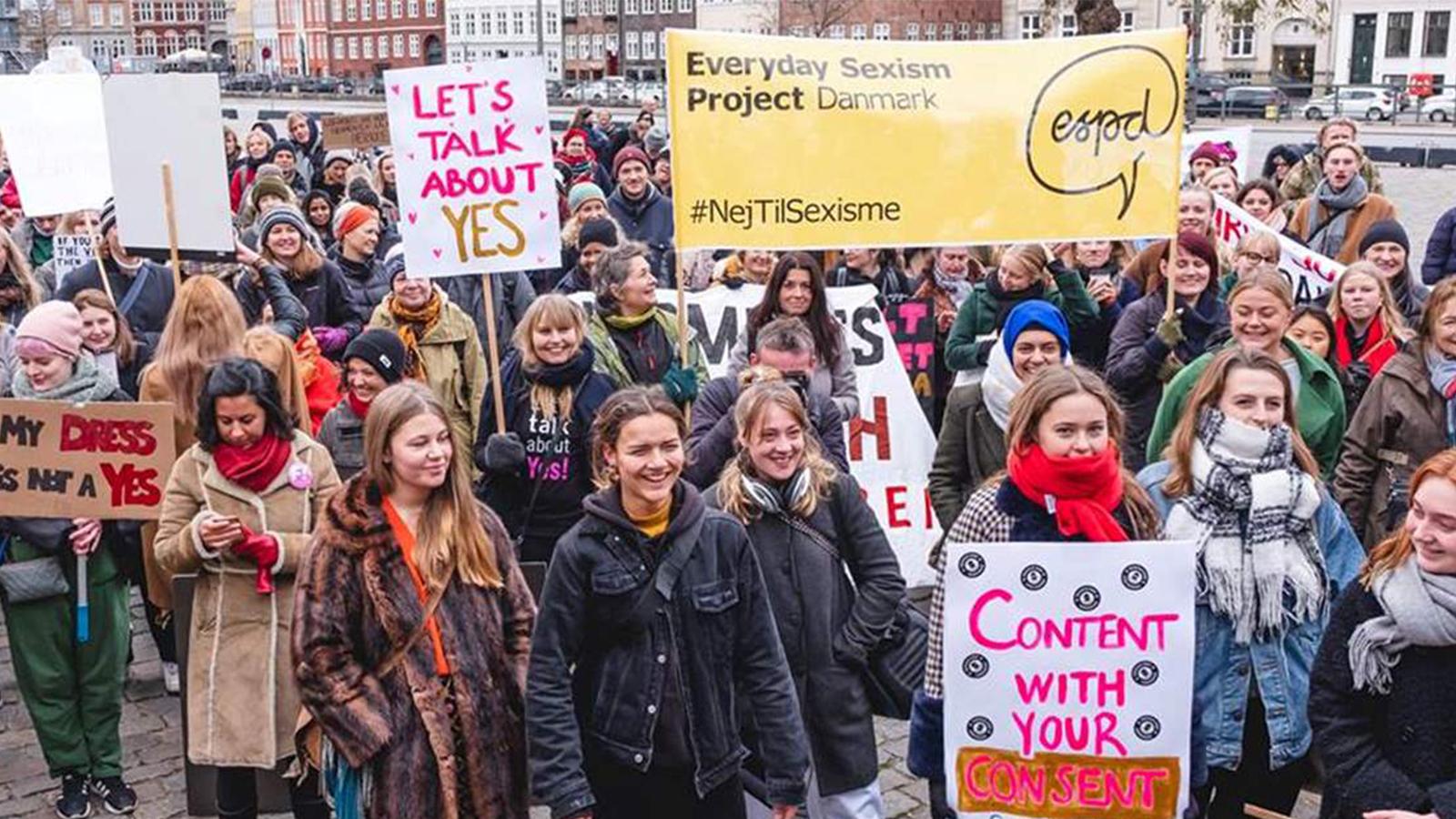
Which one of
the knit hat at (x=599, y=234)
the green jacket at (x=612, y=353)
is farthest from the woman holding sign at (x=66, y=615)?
the knit hat at (x=599, y=234)

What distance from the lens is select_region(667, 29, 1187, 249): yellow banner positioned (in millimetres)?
6125

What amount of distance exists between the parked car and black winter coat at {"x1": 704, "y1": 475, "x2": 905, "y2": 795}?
4144cm

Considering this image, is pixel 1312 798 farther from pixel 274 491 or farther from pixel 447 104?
pixel 447 104

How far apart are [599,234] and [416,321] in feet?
7.01

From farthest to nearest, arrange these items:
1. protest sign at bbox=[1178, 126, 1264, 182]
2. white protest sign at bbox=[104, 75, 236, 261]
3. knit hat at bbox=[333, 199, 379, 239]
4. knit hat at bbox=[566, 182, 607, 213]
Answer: protest sign at bbox=[1178, 126, 1264, 182]
knit hat at bbox=[566, 182, 607, 213]
knit hat at bbox=[333, 199, 379, 239]
white protest sign at bbox=[104, 75, 236, 261]

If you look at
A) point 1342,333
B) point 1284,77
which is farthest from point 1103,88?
point 1284,77

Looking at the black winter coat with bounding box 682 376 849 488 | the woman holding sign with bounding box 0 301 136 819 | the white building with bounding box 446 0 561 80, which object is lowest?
the woman holding sign with bounding box 0 301 136 819

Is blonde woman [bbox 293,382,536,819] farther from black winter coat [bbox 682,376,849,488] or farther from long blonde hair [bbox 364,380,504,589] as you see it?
black winter coat [bbox 682,376,849,488]

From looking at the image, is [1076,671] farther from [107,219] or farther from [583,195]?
[583,195]

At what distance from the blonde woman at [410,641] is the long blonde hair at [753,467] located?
2.44ft

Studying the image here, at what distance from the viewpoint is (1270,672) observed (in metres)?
4.23

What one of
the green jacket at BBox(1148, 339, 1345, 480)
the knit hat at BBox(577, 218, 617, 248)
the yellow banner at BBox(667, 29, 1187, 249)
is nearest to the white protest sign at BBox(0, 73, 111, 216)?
the knit hat at BBox(577, 218, 617, 248)

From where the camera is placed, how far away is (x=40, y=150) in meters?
8.34

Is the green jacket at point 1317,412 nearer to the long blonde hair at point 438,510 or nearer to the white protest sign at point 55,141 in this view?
the long blonde hair at point 438,510
